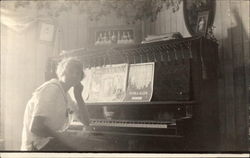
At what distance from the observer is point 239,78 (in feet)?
8.29

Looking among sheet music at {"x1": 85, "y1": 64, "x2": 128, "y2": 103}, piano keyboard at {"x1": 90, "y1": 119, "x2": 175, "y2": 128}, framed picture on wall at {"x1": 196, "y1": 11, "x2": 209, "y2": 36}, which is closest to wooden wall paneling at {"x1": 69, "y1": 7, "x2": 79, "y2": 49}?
sheet music at {"x1": 85, "y1": 64, "x2": 128, "y2": 103}

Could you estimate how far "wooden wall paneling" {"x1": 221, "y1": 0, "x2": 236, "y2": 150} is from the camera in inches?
99.3

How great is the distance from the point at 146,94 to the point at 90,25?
2.58 ft

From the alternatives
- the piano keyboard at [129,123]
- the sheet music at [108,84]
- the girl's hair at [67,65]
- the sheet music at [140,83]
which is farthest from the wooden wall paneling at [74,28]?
the piano keyboard at [129,123]

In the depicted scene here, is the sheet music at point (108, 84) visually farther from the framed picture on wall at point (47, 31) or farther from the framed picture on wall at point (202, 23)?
the framed picture on wall at point (202, 23)

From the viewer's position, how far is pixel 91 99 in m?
2.87

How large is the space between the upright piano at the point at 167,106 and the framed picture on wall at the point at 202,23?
9 centimetres

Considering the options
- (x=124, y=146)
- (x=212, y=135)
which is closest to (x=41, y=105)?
(x=124, y=146)

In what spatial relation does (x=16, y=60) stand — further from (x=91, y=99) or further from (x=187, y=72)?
(x=187, y=72)

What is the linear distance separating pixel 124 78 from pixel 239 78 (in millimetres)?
946

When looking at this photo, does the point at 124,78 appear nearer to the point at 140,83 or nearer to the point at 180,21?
the point at 140,83

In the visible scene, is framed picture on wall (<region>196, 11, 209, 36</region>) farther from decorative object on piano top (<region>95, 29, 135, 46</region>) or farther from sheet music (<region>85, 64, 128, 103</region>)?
sheet music (<region>85, 64, 128, 103</region>)

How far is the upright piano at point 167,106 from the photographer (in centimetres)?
255

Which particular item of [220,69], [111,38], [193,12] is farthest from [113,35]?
[220,69]
